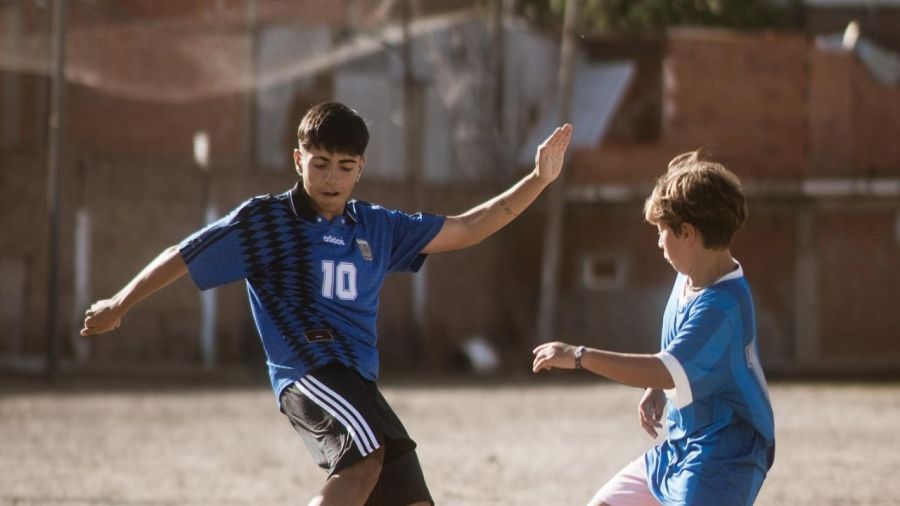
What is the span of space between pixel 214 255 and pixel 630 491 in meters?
1.49

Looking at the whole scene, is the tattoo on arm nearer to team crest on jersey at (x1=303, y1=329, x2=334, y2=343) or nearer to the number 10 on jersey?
the number 10 on jersey

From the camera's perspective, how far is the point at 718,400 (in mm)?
4180

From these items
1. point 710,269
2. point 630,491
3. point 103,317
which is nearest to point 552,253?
point 103,317

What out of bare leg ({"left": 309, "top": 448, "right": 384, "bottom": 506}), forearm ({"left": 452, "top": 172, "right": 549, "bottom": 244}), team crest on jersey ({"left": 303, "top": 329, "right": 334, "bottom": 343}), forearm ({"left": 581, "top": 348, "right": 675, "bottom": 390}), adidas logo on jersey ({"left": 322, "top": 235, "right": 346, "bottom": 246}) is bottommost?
bare leg ({"left": 309, "top": 448, "right": 384, "bottom": 506})

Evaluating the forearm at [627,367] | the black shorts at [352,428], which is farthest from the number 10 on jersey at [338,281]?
the forearm at [627,367]

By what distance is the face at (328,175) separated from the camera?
4.72m

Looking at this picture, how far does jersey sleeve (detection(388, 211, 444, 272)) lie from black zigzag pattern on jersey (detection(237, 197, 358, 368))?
1.19 feet

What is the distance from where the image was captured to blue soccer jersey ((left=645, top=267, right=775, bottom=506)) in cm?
409

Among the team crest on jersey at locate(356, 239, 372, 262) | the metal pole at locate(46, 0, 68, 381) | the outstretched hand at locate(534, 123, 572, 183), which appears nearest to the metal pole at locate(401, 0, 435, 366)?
the metal pole at locate(46, 0, 68, 381)

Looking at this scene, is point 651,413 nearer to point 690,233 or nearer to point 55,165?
point 690,233

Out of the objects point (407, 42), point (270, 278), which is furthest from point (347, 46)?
point (270, 278)

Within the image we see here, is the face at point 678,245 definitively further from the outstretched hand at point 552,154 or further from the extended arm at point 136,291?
the extended arm at point 136,291

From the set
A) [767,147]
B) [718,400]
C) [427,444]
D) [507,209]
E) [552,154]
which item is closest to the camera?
[718,400]

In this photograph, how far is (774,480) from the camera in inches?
349
